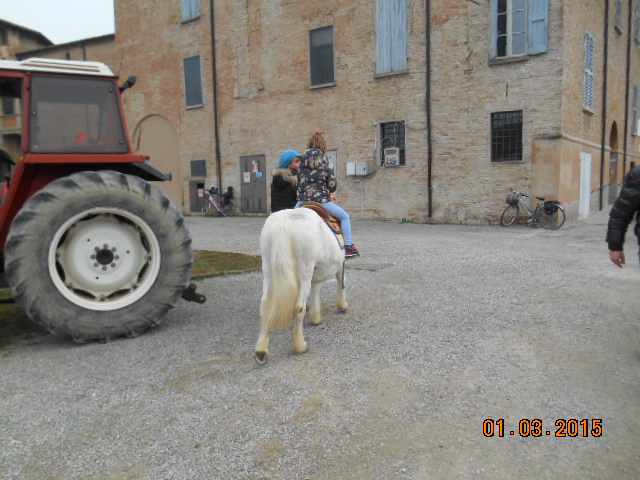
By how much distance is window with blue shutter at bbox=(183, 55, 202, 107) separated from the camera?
837 inches

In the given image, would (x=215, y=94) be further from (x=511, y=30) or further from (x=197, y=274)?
(x=197, y=274)

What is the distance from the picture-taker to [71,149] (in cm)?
448

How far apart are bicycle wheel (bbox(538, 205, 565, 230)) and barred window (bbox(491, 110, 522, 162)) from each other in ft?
6.24

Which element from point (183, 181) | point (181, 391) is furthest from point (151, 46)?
point (181, 391)

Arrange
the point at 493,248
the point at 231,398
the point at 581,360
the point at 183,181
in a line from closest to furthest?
the point at 231,398 → the point at 581,360 → the point at 493,248 → the point at 183,181

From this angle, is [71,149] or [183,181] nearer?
[71,149]

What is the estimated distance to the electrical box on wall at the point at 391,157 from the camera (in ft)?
55.1

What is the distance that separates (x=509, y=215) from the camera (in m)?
14.7

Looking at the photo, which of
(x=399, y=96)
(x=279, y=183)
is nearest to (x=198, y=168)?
(x=399, y=96)

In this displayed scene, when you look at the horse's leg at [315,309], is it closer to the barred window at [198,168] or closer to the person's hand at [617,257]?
the person's hand at [617,257]

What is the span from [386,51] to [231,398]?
15.5m

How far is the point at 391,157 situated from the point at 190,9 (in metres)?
11.5

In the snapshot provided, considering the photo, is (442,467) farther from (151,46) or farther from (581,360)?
(151,46)
